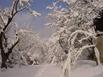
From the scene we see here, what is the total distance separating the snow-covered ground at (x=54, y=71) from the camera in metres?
18.2

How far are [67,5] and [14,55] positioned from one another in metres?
12.4

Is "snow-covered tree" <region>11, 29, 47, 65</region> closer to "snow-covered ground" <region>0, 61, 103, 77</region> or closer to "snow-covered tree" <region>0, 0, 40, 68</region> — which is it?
"snow-covered tree" <region>0, 0, 40, 68</region>

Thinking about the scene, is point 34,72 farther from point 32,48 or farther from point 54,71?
point 32,48

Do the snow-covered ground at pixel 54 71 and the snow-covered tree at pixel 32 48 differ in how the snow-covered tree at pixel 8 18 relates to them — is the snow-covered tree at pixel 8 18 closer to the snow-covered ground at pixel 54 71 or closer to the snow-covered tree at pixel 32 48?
the snow-covered ground at pixel 54 71

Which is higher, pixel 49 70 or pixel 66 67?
pixel 66 67

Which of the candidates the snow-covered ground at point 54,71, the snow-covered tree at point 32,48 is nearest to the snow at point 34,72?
the snow-covered ground at point 54,71

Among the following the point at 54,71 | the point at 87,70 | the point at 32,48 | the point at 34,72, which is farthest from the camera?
the point at 32,48

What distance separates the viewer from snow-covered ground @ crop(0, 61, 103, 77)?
1823 cm

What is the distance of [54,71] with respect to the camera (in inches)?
806

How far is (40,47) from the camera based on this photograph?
1892 inches

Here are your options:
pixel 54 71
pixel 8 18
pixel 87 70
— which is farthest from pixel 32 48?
pixel 87 70

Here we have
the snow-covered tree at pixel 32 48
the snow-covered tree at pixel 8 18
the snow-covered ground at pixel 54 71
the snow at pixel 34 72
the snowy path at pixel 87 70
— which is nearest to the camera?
the snowy path at pixel 87 70

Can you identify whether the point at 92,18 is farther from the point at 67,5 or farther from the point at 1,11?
the point at 1,11

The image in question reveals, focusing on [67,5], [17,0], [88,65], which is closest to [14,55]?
[17,0]
